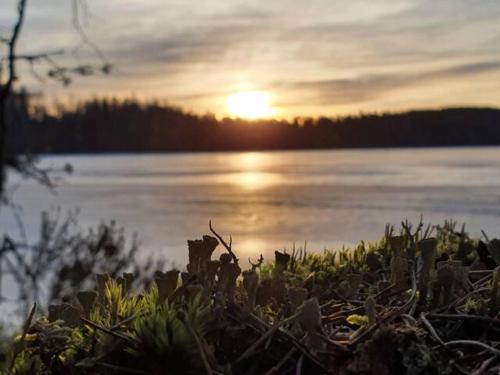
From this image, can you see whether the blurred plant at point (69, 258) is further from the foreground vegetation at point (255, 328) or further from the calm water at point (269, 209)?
the foreground vegetation at point (255, 328)

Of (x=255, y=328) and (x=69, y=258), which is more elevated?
(x=255, y=328)

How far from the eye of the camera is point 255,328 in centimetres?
110

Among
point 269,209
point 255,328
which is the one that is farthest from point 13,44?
point 269,209

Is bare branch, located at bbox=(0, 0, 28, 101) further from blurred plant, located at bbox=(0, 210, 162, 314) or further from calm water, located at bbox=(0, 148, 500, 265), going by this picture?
blurred plant, located at bbox=(0, 210, 162, 314)

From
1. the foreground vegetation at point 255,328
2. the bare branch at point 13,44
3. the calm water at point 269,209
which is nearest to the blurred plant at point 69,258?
the calm water at point 269,209

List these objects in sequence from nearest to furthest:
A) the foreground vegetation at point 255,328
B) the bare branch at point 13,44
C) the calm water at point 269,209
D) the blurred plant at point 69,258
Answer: the foreground vegetation at point 255,328 → the bare branch at point 13,44 → the blurred plant at point 69,258 → the calm water at point 269,209

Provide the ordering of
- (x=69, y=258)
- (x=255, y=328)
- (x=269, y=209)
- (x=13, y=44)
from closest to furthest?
(x=255, y=328) → (x=13, y=44) → (x=69, y=258) → (x=269, y=209)

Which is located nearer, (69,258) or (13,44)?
(13,44)

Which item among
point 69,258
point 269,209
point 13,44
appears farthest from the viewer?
point 269,209

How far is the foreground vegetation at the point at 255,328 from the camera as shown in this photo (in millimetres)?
1017

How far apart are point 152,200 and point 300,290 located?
3611 centimetres

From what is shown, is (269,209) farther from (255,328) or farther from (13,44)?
(255,328)

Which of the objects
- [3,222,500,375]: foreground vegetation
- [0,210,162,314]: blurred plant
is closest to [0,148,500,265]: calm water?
[0,210,162,314]: blurred plant

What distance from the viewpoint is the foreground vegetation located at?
1.02 meters
